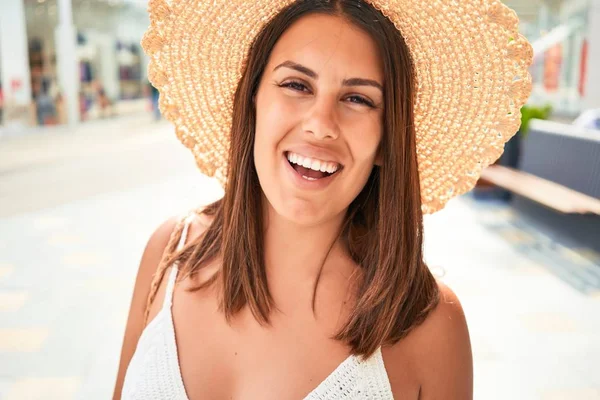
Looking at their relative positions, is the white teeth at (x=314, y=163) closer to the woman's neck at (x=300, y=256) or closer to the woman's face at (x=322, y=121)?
the woman's face at (x=322, y=121)

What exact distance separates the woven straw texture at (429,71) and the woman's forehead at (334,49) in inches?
4.5

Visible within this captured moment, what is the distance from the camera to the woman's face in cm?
127

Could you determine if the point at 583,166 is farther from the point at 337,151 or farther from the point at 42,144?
the point at 42,144

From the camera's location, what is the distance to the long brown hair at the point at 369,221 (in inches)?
51.3

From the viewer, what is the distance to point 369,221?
1477 mm

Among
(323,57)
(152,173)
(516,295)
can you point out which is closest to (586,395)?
(516,295)

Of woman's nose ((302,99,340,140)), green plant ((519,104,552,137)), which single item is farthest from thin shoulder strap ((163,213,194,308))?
green plant ((519,104,552,137))

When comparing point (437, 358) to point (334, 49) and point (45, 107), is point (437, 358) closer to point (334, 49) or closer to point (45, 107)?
point (334, 49)

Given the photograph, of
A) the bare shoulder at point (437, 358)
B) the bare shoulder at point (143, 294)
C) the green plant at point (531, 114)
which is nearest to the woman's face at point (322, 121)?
the bare shoulder at point (437, 358)

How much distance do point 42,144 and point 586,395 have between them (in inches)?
510

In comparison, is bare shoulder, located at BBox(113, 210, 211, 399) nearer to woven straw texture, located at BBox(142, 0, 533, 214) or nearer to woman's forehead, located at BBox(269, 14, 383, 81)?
woven straw texture, located at BBox(142, 0, 533, 214)

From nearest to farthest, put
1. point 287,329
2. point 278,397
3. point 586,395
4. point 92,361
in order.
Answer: point 278,397 → point 287,329 → point 586,395 → point 92,361

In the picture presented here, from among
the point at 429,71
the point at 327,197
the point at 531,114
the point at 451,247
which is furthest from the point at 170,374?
the point at 531,114

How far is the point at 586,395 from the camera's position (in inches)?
118
